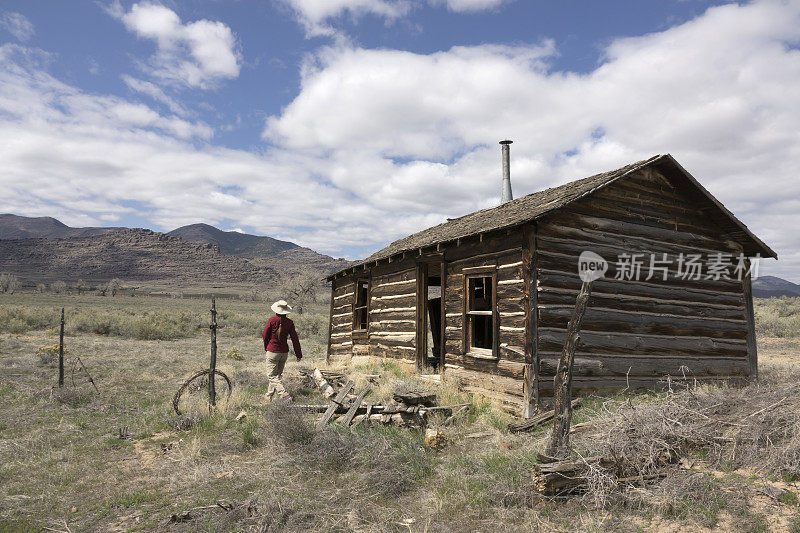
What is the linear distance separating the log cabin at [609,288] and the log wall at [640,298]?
0.02 m

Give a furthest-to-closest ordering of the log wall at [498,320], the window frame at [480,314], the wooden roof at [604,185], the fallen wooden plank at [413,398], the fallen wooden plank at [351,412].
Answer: the window frame at [480,314] < the log wall at [498,320] < the wooden roof at [604,185] < the fallen wooden plank at [413,398] < the fallen wooden plank at [351,412]

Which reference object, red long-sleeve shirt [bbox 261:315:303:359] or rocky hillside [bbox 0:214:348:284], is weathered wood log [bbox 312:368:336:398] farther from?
rocky hillside [bbox 0:214:348:284]

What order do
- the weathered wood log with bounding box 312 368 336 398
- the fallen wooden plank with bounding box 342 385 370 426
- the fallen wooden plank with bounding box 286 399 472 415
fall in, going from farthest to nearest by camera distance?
1. the weathered wood log with bounding box 312 368 336 398
2. the fallen wooden plank with bounding box 286 399 472 415
3. the fallen wooden plank with bounding box 342 385 370 426

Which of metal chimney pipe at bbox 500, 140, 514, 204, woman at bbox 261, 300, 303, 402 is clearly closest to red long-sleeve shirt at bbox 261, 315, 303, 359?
woman at bbox 261, 300, 303, 402

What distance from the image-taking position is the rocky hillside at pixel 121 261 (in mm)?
114938

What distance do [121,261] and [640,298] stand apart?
144104 mm

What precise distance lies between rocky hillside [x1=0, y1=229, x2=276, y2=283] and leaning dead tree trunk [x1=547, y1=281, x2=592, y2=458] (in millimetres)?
122601

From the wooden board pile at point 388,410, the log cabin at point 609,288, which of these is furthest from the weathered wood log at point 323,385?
the log cabin at point 609,288

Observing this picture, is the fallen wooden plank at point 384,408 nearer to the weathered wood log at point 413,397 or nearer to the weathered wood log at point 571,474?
the weathered wood log at point 413,397

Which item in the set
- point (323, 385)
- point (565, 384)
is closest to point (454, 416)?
point (565, 384)

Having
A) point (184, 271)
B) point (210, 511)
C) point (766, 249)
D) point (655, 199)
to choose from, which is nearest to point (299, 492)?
point (210, 511)

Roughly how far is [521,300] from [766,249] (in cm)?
647

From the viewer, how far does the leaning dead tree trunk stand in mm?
4766

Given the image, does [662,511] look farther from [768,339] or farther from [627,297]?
[768,339]
